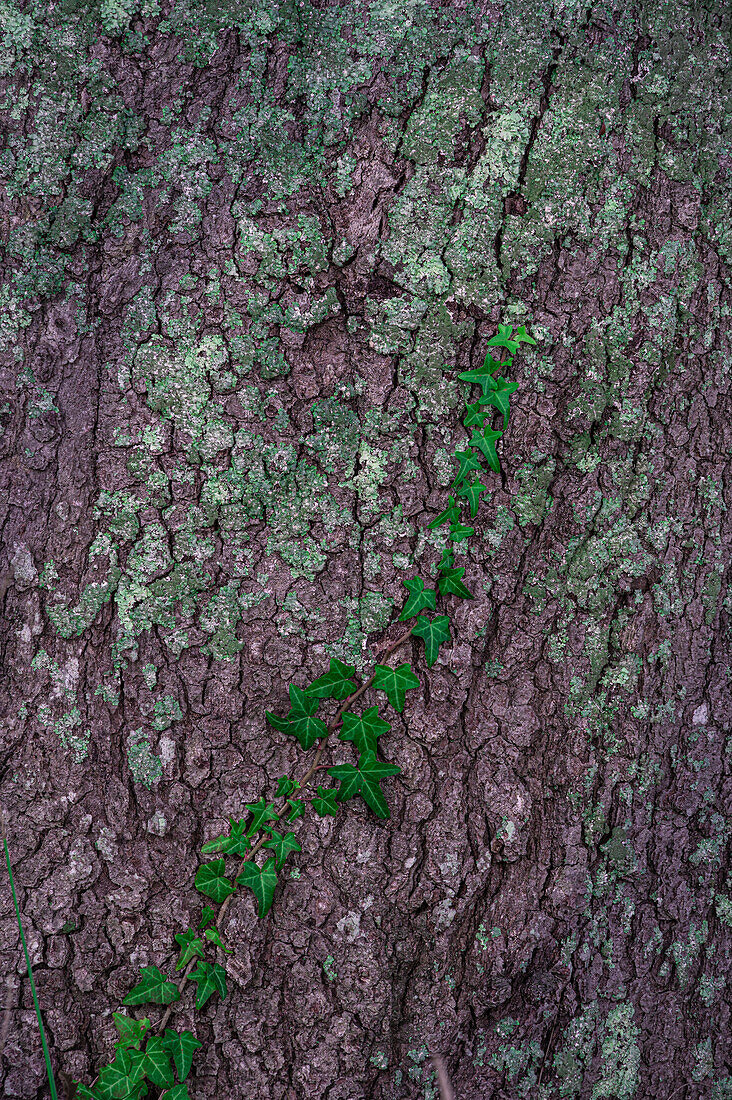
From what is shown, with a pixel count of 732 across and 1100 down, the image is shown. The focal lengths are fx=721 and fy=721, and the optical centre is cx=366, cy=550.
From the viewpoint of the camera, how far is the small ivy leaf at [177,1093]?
142cm

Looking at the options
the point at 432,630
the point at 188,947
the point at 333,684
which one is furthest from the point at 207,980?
the point at 432,630

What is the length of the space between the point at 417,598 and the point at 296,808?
0.49 meters

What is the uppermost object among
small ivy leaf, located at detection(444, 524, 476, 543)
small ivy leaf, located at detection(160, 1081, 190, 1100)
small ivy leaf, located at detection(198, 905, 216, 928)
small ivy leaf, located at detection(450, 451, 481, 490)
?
small ivy leaf, located at detection(450, 451, 481, 490)

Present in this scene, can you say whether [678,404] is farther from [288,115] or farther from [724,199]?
[288,115]

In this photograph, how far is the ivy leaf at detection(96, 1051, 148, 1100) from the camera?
141 cm

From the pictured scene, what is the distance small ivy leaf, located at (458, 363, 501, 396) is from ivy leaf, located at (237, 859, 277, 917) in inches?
41.9

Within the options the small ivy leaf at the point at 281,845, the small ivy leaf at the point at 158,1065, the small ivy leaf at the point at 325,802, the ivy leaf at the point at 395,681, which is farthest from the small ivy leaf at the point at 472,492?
the small ivy leaf at the point at 158,1065

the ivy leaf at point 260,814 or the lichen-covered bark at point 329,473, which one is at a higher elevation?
the lichen-covered bark at point 329,473

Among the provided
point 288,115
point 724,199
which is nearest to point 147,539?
point 288,115

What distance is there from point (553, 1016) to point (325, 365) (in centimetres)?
143

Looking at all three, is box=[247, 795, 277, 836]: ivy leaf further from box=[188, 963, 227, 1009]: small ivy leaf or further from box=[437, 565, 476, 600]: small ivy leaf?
box=[437, 565, 476, 600]: small ivy leaf

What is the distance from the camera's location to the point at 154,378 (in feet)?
4.77

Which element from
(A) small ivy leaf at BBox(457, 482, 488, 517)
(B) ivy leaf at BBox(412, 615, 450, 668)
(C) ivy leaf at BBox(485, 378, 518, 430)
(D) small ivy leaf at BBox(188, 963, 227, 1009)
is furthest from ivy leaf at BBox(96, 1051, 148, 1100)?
(C) ivy leaf at BBox(485, 378, 518, 430)

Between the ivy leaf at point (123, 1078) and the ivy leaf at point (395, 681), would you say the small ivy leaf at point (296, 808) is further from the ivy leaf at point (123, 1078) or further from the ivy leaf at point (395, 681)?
the ivy leaf at point (123, 1078)
